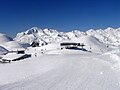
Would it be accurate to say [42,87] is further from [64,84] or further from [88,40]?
[88,40]

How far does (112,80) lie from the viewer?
1714 centimetres

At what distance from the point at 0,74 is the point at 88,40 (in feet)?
411

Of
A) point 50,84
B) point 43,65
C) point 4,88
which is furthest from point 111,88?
point 43,65

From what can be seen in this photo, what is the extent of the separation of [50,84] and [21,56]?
54835 mm

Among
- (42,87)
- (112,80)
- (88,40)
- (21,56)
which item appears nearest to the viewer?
(42,87)

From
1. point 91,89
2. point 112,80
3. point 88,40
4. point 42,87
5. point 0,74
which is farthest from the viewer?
point 88,40

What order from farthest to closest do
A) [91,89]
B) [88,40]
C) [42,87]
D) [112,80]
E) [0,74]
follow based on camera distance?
[88,40] < [0,74] < [112,80] < [42,87] < [91,89]

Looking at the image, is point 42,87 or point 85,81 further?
point 85,81

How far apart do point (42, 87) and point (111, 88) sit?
4.35m

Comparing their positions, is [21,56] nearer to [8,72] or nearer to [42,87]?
[8,72]

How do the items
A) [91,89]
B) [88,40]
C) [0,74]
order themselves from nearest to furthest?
[91,89]
[0,74]
[88,40]

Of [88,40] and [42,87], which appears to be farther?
[88,40]

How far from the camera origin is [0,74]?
3450cm

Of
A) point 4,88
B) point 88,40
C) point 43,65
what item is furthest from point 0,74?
point 88,40
